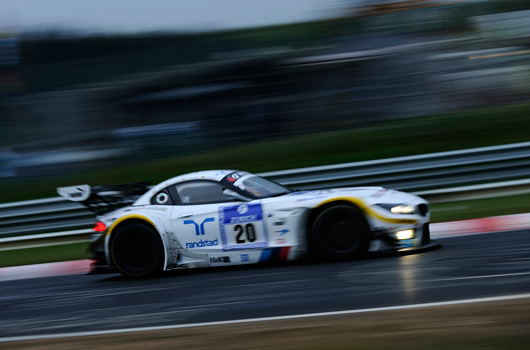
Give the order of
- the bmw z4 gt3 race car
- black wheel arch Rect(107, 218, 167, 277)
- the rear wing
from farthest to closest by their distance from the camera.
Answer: the rear wing
black wheel arch Rect(107, 218, 167, 277)
the bmw z4 gt3 race car

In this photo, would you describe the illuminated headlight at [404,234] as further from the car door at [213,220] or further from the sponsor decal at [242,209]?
the sponsor decal at [242,209]

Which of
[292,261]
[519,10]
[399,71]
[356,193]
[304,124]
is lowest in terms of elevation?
[292,261]

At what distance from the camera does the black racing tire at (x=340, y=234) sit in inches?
293

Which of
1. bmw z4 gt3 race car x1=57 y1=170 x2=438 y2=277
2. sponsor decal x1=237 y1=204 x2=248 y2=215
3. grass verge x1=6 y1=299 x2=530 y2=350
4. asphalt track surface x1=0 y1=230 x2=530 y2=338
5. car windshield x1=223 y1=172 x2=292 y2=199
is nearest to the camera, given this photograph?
grass verge x1=6 y1=299 x2=530 y2=350

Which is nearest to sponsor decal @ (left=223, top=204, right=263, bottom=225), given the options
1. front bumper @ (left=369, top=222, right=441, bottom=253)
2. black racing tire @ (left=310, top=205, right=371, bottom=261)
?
black racing tire @ (left=310, top=205, right=371, bottom=261)

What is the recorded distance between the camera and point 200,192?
27.1 ft

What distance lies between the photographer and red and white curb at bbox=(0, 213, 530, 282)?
9.26 metres

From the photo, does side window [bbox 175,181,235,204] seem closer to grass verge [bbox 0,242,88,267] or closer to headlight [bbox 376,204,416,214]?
headlight [bbox 376,204,416,214]

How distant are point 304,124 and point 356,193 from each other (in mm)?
9587

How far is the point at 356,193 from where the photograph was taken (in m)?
7.67

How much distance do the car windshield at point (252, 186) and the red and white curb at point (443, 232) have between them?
2.54 metres

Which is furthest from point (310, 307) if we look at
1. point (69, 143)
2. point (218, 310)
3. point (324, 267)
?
point (69, 143)

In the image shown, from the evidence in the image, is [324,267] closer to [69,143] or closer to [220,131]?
[220,131]

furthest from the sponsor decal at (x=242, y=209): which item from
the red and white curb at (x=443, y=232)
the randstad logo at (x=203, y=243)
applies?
the red and white curb at (x=443, y=232)
